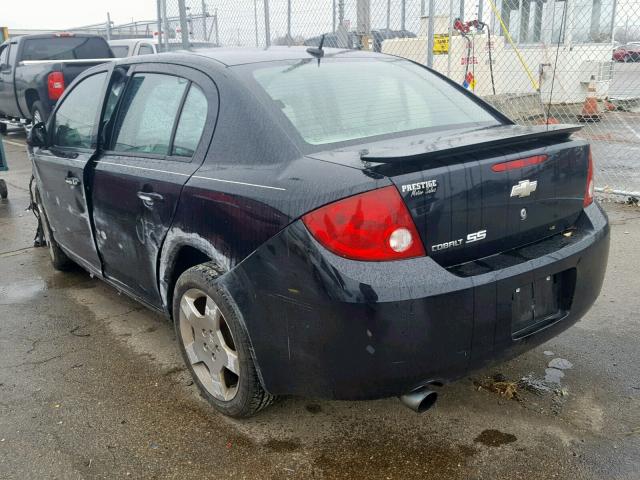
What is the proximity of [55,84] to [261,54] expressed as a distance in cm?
998

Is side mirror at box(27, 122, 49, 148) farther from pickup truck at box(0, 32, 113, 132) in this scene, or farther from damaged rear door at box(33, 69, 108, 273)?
pickup truck at box(0, 32, 113, 132)

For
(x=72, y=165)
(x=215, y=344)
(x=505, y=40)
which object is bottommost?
(x=215, y=344)

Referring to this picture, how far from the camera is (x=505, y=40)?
13.5m

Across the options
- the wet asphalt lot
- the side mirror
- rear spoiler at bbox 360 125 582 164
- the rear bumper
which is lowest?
the wet asphalt lot

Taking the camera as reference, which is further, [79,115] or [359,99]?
[79,115]

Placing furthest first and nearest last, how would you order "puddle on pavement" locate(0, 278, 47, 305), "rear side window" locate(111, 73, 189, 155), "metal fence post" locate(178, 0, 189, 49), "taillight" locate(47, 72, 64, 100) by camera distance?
"taillight" locate(47, 72, 64, 100) < "metal fence post" locate(178, 0, 189, 49) < "puddle on pavement" locate(0, 278, 47, 305) < "rear side window" locate(111, 73, 189, 155)

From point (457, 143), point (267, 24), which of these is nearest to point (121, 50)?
point (267, 24)

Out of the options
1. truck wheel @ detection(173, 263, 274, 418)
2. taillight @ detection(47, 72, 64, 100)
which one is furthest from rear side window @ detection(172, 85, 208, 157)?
taillight @ detection(47, 72, 64, 100)

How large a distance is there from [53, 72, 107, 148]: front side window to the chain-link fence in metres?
4.17

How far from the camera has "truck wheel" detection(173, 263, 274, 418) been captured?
264 cm

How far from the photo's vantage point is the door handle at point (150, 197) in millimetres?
3053

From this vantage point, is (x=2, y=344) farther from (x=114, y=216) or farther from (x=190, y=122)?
(x=190, y=122)

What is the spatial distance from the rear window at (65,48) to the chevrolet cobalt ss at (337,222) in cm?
1011

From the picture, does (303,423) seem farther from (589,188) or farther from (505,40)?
(505,40)
